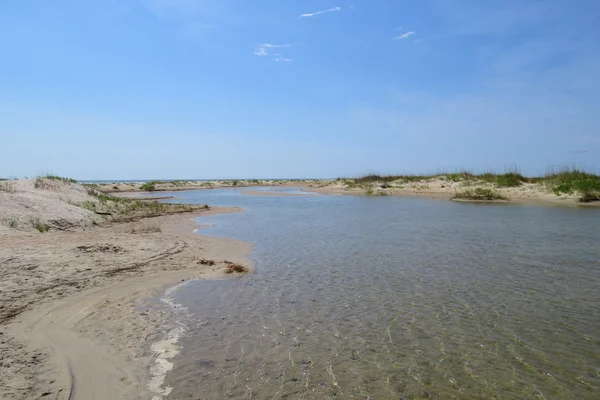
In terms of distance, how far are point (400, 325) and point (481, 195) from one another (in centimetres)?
2910

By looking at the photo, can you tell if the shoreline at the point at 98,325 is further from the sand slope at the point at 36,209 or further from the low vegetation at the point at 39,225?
the sand slope at the point at 36,209

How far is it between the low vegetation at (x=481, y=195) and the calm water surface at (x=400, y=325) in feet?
62.9

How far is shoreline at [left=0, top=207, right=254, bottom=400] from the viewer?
14.9ft

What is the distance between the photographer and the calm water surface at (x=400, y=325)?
4590 mm

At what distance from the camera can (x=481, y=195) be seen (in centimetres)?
3183

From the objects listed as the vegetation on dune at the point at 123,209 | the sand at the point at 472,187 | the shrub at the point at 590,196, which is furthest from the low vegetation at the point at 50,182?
the shrub at the point at 590,196

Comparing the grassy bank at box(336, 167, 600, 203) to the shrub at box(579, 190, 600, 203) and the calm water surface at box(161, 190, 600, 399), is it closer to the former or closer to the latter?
the shrub at box(579, 190, 600, 203)

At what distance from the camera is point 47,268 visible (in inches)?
341

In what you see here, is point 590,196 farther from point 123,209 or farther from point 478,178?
point 123,209

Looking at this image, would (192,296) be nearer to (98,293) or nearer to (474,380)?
(98,293)

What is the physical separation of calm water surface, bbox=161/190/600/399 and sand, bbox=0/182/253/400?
60 centimetres

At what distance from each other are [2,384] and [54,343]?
1.24 metres

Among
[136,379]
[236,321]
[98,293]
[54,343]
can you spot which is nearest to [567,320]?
[236,321]

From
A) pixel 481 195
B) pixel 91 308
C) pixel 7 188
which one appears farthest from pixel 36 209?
pixel 481 195
